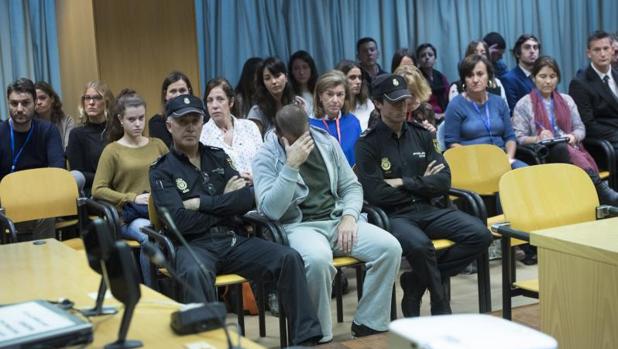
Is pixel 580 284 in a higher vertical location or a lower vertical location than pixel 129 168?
lower

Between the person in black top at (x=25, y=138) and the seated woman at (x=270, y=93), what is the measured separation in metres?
1.27

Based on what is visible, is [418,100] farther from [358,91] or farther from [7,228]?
[7,228]

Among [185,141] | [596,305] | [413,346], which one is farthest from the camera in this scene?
[185,141]

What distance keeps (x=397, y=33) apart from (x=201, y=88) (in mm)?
1934

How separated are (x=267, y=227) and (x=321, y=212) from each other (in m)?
0.27

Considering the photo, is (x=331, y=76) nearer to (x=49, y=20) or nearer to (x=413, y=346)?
(x=49, y=20)

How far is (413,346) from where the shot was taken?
152 centimetres

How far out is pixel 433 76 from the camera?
6.85 meters

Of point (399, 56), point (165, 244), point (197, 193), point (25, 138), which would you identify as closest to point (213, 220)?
point (197, 193)

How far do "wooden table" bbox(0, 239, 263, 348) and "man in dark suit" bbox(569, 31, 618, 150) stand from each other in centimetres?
408

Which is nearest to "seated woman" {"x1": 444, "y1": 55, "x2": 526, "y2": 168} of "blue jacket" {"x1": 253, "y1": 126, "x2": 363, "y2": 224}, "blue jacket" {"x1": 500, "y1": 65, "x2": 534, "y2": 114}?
"blue jacket" {"x1": 500, "y1": 65, "x2": 534, "y2": 114}

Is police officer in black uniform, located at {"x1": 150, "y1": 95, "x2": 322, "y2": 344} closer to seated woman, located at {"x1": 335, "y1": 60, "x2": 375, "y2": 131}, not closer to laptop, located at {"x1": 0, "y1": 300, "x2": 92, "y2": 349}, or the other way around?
laptop, located at {"x1": 0, "y1": 300, "x2": 92, "y2": 349}

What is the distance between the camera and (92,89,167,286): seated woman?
4.30m

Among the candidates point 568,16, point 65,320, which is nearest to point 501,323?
point 65,320
